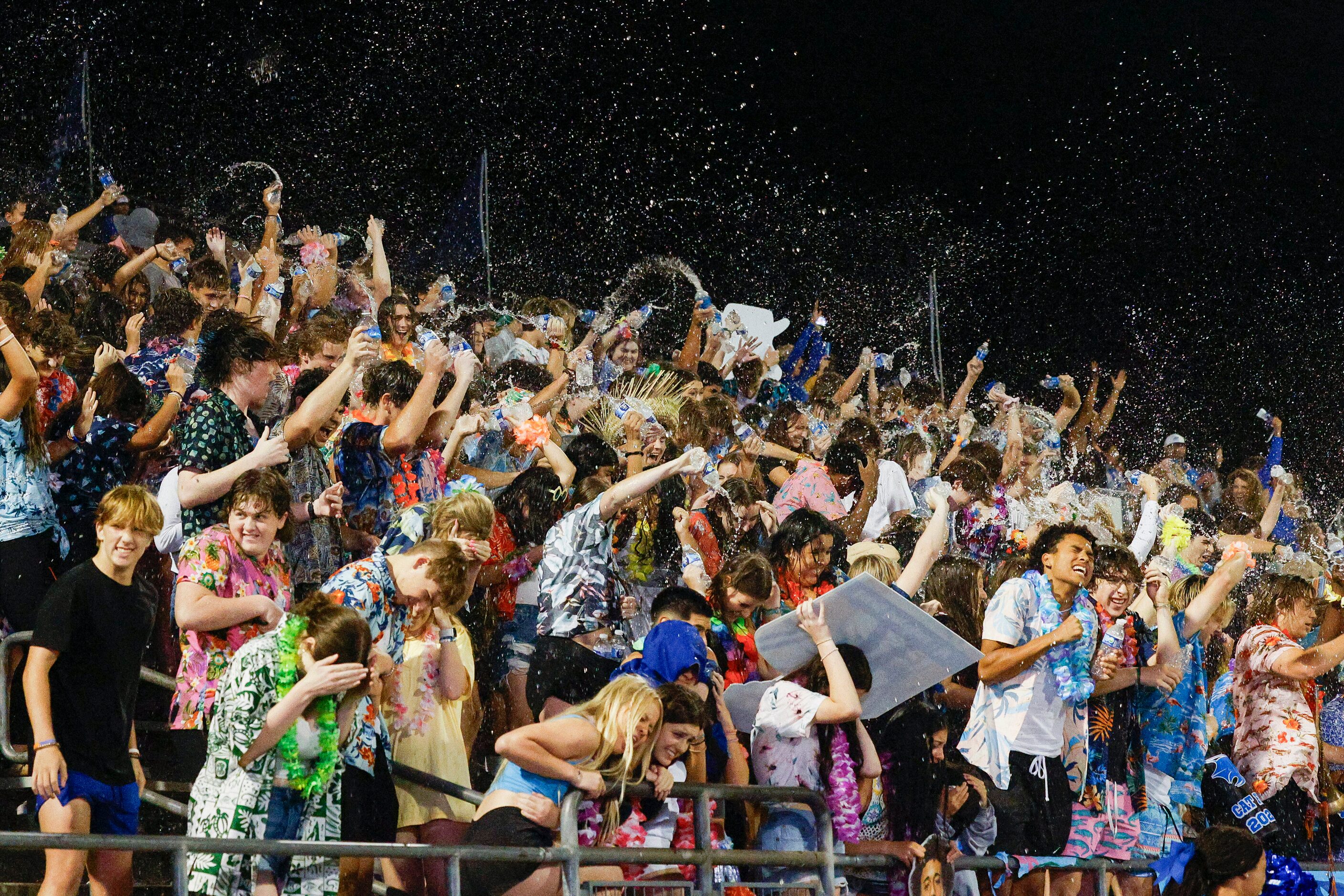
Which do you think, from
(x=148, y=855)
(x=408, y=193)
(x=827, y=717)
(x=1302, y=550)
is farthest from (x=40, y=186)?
(x=1302, y=550)

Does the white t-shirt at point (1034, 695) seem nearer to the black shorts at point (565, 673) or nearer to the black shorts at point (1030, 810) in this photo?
the black shorts at point (1030, 810)

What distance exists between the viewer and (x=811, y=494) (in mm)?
8727

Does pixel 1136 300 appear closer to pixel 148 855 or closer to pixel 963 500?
pixel 963 500

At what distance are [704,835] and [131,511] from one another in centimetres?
198

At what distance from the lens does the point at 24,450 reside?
5.44 meters

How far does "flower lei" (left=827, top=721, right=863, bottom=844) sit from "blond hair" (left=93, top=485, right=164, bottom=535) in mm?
2412

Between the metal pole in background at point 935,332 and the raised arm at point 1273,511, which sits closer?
the raised arm at point 1273,511

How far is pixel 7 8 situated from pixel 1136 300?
13001mm

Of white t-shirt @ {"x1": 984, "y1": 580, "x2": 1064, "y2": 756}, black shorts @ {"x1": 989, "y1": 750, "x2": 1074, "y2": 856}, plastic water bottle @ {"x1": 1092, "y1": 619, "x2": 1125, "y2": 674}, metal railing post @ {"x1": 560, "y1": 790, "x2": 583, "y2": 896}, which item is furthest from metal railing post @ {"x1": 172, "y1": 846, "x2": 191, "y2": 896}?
plastic water bottle @ {"x1": 1092, "y1": 619, "x2": 1125, "y2": 674}

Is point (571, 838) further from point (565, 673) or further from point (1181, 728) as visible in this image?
point (1181, 728)

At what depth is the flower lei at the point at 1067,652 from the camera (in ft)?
20.6

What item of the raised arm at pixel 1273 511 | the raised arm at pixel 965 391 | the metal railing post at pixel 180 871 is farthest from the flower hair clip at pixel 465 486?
the raised arm at pixel 1273 511

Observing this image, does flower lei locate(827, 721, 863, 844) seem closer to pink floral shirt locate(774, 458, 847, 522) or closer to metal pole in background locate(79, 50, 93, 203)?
pink floral shirt locate(774, 458, 847, 522)

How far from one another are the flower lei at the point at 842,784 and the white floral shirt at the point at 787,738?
5 centimetres
